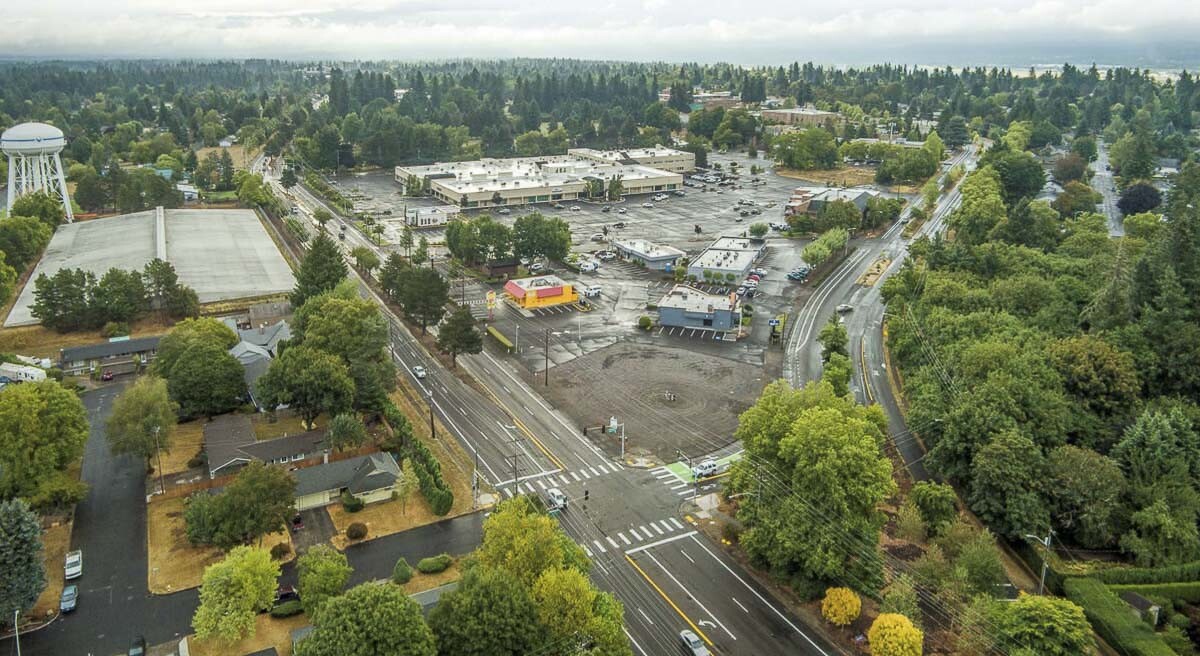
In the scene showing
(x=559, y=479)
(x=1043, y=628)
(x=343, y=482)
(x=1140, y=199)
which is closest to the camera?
(x=1043, y=628)

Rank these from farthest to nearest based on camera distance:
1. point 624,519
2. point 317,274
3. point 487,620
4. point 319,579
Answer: point 317,274, point 624,519, point 319,579, point 487,620

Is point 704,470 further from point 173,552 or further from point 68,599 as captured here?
point 68,599

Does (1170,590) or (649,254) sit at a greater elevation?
(649,254)

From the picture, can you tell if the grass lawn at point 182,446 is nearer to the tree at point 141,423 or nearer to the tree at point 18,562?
the tree at point 141,423

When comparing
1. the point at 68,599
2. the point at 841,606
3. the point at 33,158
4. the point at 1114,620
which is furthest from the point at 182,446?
the point at 33,158

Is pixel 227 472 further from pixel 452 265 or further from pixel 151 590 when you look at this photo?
pixel 452 265

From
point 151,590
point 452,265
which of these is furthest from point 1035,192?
point 151,590
